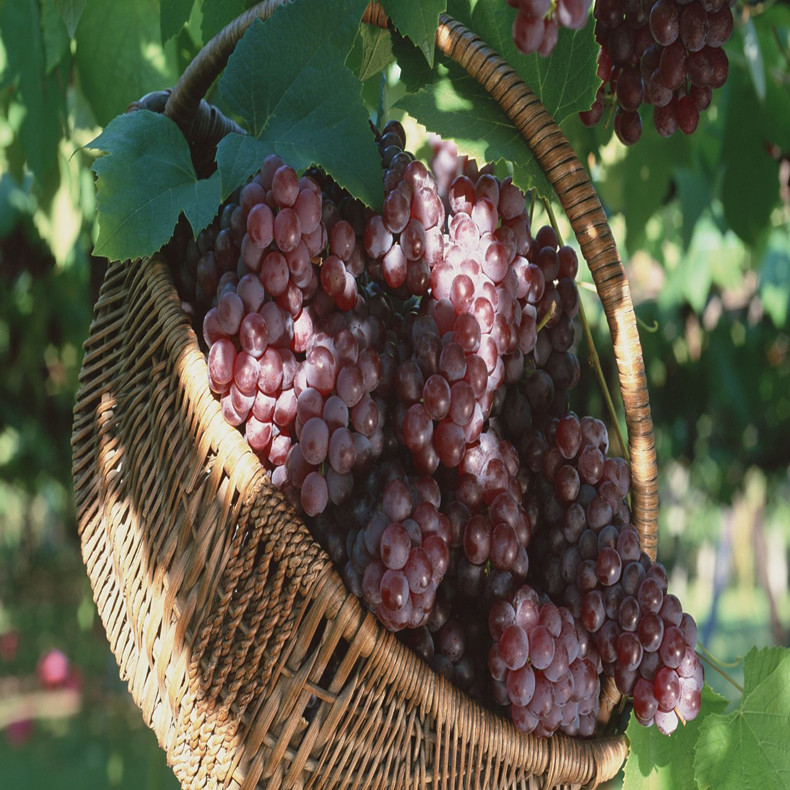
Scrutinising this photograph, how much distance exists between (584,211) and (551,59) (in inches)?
5.6

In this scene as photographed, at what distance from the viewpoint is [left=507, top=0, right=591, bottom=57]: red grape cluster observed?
1.22 feet

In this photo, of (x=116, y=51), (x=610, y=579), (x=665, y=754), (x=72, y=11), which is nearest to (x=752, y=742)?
(x=665, y=754)

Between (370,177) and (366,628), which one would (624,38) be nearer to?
(370,177)

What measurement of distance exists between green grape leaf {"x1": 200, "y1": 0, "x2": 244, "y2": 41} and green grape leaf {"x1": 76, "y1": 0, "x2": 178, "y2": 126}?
0.20 meters

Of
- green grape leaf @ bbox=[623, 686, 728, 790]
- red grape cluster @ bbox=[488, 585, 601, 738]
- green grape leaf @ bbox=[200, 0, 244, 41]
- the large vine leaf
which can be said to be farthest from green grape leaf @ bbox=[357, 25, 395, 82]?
green grape leaf @ bbox=[623, 686, 728, 790]

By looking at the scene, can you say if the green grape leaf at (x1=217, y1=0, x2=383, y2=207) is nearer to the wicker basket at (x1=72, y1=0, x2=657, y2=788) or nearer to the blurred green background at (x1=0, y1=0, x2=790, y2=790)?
the wicker basket at (x1=72, y1=0, x2=657, y2=788)

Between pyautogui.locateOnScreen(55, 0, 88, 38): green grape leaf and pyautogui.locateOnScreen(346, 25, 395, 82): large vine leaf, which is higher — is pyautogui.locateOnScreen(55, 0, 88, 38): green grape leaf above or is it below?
above

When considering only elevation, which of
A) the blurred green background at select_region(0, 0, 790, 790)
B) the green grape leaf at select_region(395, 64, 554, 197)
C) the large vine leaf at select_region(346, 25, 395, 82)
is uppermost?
the large vine leaf at select_region(346, 25, 395, 82)

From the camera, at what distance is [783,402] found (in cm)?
235

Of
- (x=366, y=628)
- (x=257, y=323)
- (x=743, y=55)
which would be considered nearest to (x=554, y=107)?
(x=257, y=323)

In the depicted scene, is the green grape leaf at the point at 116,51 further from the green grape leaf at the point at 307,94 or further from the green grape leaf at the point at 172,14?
the green grape leaf at the point at 307,94

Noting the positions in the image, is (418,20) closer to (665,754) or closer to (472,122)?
(472,122)

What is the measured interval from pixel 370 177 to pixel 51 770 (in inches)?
181

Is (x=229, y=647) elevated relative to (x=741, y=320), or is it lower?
elevated
